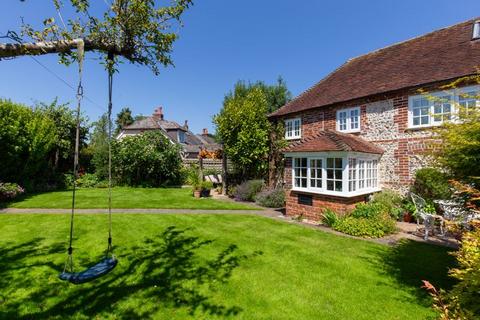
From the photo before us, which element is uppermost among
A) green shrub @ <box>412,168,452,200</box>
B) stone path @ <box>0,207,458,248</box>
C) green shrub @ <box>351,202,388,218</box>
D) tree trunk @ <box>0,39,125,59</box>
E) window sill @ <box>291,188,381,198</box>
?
tree trunk @ <box>0,39,125,59</box>

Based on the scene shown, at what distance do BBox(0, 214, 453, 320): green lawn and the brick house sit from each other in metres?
2.86

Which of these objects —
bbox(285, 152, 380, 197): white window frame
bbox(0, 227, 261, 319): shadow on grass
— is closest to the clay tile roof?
bbox(285, 152, 380, 197): white window frame

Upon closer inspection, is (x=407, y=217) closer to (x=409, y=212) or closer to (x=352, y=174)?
(x=409, y=212)

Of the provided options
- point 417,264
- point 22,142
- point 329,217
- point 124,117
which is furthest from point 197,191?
point 124,117

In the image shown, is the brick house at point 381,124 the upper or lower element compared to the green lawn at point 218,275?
upper

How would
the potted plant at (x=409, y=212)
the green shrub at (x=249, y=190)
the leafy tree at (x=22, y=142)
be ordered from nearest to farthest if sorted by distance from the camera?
the potted plant at (x=409, y=212) → the leafy tree at (x=22, y=142) → the green shrub at (x=249, y=190)

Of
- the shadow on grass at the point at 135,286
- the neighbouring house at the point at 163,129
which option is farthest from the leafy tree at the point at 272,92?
the shadow on grass at the point at 135,286

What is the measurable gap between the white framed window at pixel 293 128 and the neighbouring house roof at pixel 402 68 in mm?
692

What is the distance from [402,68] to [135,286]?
14909 mm

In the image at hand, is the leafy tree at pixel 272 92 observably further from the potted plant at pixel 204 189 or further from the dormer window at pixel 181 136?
the potted plant at pixel 204 189

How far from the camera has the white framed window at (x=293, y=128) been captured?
56.2 ft

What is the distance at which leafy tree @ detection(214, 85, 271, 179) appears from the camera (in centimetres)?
1725

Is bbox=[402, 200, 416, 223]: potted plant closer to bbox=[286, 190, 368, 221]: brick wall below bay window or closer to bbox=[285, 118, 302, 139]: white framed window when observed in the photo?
bbox=[286, 190, 368, 221]: brick wall below bay window

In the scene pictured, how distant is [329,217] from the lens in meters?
10.5
